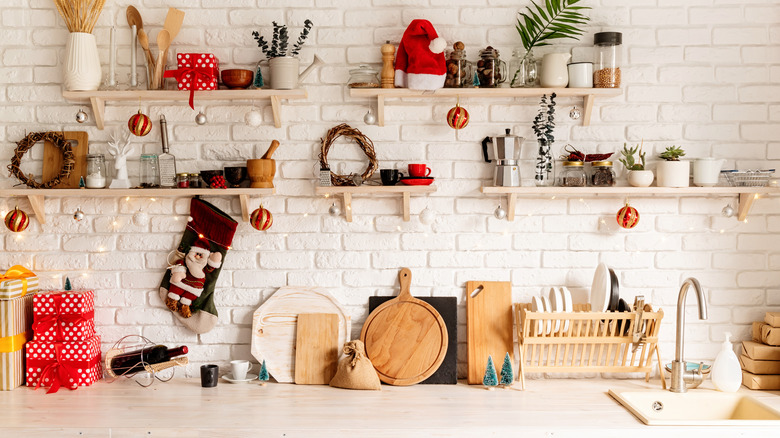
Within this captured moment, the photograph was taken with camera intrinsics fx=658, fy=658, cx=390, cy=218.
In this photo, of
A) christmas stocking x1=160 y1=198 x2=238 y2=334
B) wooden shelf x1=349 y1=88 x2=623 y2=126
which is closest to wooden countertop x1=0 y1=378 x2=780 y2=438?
christmas stocking x1=160 y1=198 x2=238 y2=334

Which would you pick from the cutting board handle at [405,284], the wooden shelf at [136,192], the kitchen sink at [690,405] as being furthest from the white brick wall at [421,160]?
the kitchen sink at [690,405]

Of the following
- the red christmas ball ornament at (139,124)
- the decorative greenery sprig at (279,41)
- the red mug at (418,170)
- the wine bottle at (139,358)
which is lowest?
the wine bottle at (139,358)

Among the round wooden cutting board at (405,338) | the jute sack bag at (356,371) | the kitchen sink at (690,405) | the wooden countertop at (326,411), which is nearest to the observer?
the wooden countertop at (326,411)

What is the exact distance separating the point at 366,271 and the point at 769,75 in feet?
5.89

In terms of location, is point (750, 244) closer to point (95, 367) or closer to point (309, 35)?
point (309, 35)

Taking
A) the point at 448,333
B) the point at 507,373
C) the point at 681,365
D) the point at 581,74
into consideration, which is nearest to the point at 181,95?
the point at 448,333

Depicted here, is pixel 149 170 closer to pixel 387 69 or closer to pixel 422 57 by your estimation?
pixel 387 69

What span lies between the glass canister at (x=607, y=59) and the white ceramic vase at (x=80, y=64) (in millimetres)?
1961

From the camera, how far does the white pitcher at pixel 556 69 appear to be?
8.23 feet

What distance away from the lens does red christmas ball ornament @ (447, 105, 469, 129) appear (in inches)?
101

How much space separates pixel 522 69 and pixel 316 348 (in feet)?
4.51

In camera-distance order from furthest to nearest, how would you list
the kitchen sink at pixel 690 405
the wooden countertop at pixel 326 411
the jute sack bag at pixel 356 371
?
the jute sack bag at pixel 356 371, the kitchen sink at pixel 690 405, the wooden countertop at pixel 326 411

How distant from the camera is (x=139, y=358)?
261cm

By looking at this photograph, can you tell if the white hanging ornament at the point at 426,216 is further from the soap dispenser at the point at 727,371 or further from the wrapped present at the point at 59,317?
the wrapped present at the point at 59,317
